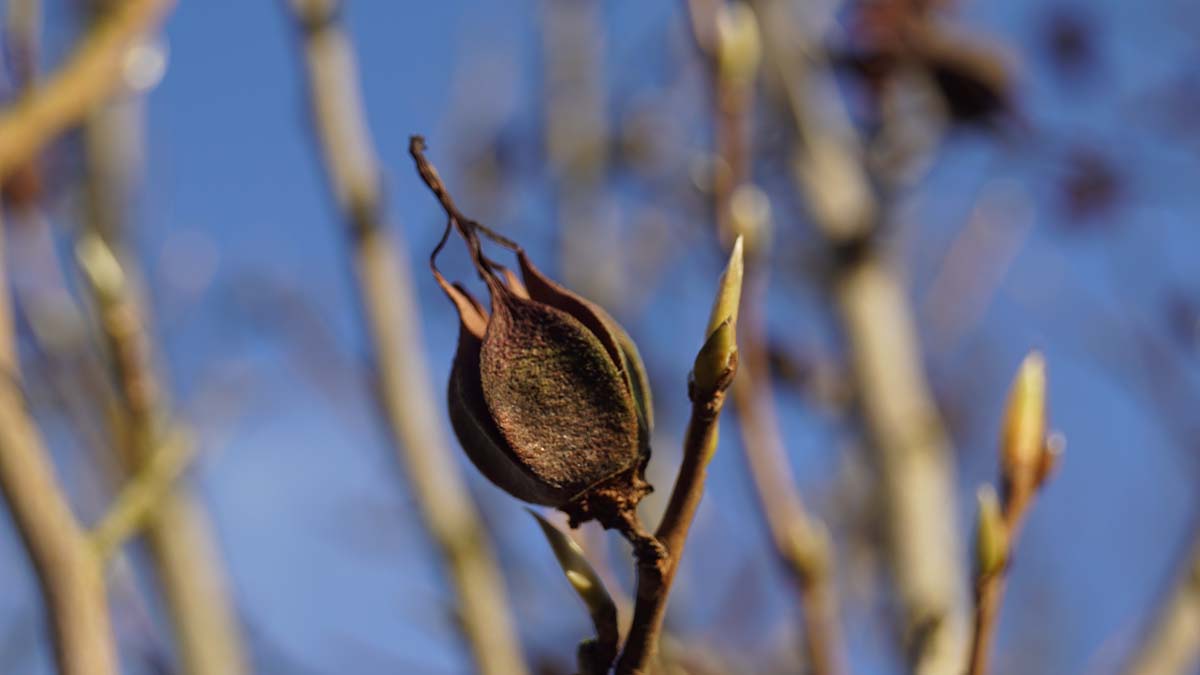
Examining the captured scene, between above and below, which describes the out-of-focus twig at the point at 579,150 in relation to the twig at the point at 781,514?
above

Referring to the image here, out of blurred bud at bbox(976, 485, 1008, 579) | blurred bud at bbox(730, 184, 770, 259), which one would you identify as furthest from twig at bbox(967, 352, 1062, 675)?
blurred bud at bbox(730, 184, 770, 259)

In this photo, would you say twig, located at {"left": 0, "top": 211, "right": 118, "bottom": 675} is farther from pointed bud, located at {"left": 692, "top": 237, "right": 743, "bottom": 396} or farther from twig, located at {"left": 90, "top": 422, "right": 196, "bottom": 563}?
pointed bud, located at {"left": 692, "top": 237, "right": 743, "bottom": 396}

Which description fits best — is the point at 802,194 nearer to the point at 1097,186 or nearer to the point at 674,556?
the point at 1097,186

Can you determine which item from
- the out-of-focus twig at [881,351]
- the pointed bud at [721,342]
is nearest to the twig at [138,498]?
the pointed bud at [721,342]

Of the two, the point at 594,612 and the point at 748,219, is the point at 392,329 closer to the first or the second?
the point at 748,219

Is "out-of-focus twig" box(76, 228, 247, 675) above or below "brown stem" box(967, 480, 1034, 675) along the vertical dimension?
above

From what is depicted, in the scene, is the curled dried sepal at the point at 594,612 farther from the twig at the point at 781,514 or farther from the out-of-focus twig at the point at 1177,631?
the out-of-focus twig at the point at 1177,631
